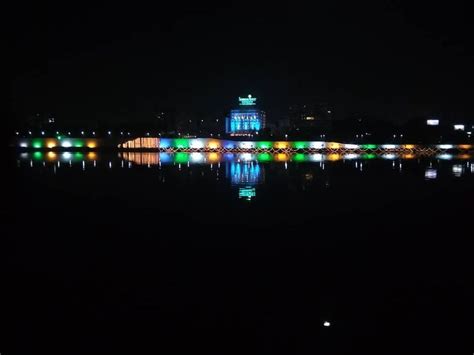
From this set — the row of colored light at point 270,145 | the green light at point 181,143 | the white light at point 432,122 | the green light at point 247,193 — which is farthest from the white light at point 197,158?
the white light at point 432,122

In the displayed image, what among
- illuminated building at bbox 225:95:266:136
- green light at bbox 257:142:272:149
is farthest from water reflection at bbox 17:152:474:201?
illuminated building at bbox 225:95:266:136

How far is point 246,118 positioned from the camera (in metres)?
88.3

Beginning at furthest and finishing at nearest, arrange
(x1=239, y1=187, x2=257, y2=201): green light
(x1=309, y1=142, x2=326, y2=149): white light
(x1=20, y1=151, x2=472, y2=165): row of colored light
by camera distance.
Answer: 1. (x1=309, y1=142, x2=326, y2=149): white light
2. (x1=20, y1=151, x2=472, y2=165): row of colored light
3. (x1=239, y1=187, x2=257, y2=201): green light

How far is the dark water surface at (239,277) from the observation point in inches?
145

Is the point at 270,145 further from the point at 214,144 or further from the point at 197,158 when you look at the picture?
the point at 197,158

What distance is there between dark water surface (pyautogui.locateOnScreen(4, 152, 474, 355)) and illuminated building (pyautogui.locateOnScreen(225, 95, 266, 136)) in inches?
3091

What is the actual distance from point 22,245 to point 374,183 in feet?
34.0

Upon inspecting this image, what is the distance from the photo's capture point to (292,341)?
3613mm

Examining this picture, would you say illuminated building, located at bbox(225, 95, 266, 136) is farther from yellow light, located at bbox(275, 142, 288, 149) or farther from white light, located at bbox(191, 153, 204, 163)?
white light, located at bbox(191, 153, 204, 163)

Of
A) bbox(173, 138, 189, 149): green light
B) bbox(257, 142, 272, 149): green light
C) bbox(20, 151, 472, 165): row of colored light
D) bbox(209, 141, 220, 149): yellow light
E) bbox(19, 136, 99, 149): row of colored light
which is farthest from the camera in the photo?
bbox(19, 136, 99, 149): row of colored light

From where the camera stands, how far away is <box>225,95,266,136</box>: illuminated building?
289ft

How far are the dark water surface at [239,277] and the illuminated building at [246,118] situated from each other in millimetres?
78511

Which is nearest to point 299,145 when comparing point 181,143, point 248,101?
point 181,143

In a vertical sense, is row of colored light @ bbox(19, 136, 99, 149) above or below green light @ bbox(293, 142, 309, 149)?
above
